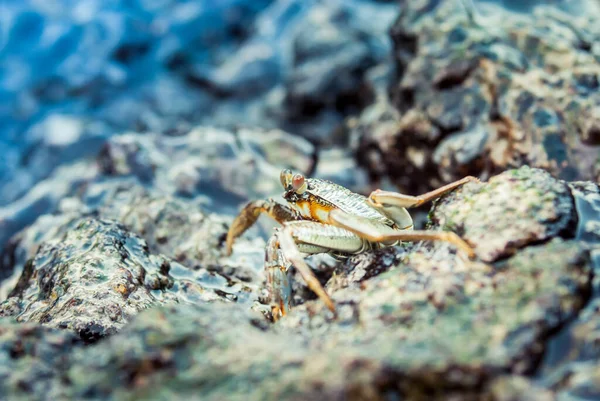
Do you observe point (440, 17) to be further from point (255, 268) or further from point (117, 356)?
point (117, 356)

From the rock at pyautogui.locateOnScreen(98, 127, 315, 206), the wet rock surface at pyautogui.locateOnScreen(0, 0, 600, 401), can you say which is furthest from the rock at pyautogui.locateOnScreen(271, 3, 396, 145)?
the rock at pyautogui.locateOnScreen(98, 127, 315, 206)

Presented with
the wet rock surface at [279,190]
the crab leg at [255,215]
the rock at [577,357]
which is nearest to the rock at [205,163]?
the wet rock surface at [279,190]

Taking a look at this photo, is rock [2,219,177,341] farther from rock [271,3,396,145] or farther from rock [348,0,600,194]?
rock [271,3,396,145]

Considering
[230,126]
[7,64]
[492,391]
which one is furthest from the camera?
[7,64]

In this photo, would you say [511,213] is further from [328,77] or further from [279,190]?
[328,77]

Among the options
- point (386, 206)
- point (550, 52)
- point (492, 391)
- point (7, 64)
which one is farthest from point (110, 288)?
point (7, 64)
